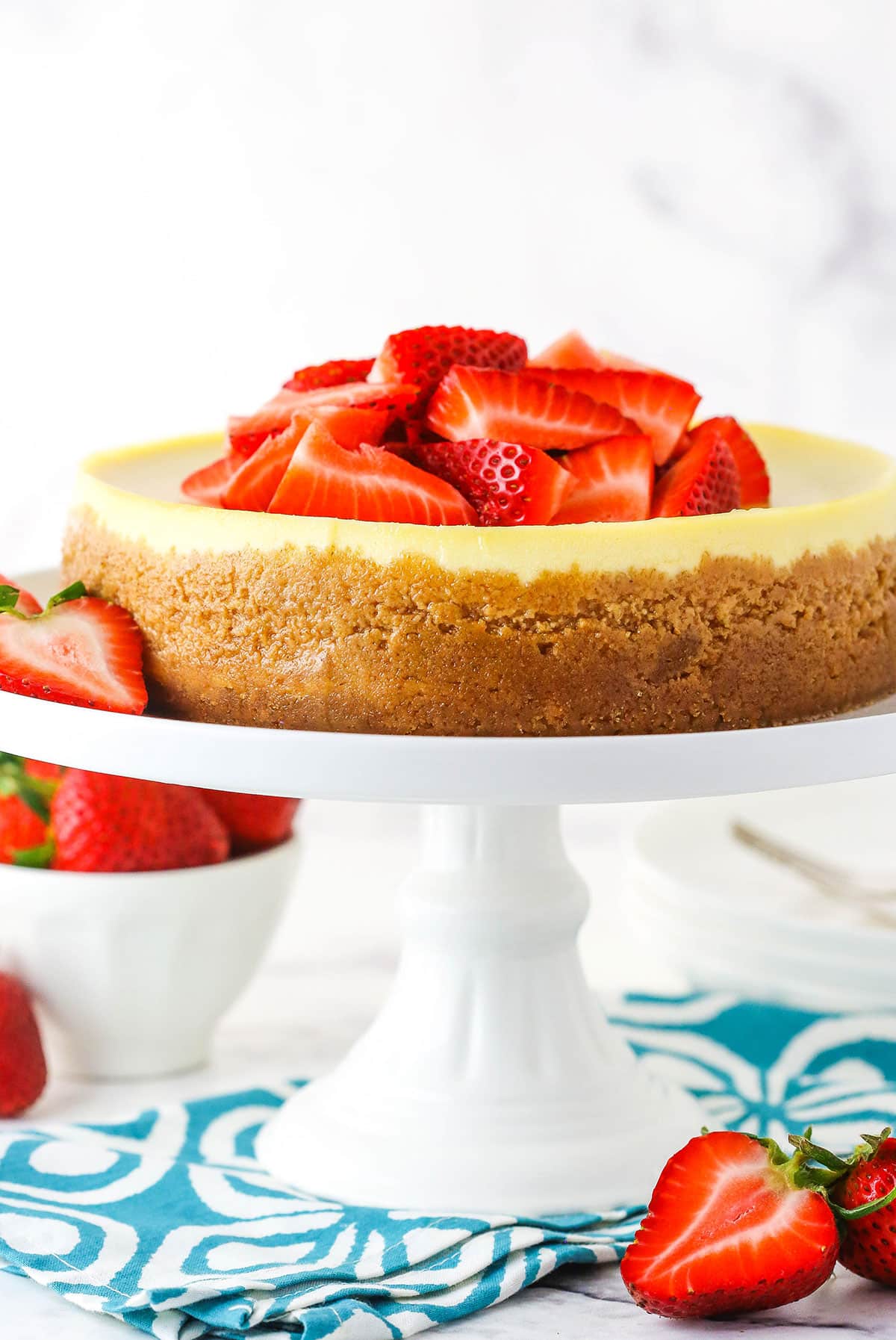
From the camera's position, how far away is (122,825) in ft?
7.86

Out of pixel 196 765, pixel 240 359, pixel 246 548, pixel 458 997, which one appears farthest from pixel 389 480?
pixel 240 359

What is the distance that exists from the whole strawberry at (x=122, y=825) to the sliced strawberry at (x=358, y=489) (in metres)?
0.60

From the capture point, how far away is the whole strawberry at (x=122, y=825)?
2.39m

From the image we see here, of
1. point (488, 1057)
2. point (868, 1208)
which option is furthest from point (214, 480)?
point (868, 1208)

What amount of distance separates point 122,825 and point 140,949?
161mm

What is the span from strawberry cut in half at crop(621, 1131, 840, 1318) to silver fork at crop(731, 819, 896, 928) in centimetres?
104

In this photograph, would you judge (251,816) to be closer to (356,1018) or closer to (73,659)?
(356,1018)

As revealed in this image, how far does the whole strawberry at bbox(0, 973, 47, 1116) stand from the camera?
232cm

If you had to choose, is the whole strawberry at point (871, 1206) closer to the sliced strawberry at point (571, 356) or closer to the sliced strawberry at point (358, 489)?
the sliced strawberry at point (358, 489)

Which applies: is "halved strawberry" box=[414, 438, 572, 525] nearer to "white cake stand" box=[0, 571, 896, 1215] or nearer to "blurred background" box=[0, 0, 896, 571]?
"white cake stand" box=[0, 571, 896, 1215]

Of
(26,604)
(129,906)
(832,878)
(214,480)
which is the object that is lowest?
(832,878)

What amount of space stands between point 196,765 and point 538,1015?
645 millimetres

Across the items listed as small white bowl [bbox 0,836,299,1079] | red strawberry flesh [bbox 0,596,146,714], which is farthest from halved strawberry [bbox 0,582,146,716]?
small white bowl [bbox 0,836,299,1079]

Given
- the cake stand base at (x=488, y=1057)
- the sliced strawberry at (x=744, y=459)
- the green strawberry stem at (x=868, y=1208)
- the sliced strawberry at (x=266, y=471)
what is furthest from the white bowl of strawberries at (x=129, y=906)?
the green strawberry stem at (x=868, y=1208)
